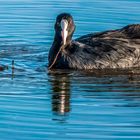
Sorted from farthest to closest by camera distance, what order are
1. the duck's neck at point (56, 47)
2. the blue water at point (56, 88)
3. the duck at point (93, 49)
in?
the duck's neck at point (56, 47)
the duck at point (93, 49)
the blue water at point (56, 88)

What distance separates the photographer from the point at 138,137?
11.6m

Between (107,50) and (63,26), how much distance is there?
108 cm

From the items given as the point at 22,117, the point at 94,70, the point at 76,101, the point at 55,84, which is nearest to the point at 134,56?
the point at 94,70

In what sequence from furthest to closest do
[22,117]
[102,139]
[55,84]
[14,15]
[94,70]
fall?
[14,15] → [94,70] → [55,84] → [22,117] → [102,139]

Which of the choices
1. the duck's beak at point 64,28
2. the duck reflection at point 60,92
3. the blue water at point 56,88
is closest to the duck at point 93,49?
the duck's beak at point 64,28

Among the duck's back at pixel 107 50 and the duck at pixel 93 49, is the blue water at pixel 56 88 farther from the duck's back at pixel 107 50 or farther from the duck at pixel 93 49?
the duck's back at pixel 107 50

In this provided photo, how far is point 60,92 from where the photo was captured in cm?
1457

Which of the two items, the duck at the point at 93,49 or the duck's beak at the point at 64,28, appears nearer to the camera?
the duck's beak at the point at 64,28

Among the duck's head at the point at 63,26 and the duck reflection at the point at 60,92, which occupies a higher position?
the duck's head at the point at 63,26

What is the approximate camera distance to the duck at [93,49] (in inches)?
665

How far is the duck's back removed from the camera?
1697 centimetres

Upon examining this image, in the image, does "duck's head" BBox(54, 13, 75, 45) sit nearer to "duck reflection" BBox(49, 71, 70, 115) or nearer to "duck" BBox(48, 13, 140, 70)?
"duck" BBox(48, 13, 140, 70)

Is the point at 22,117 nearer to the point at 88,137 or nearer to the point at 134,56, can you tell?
the point at 88,137

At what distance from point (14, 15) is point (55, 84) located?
21.1 ft
